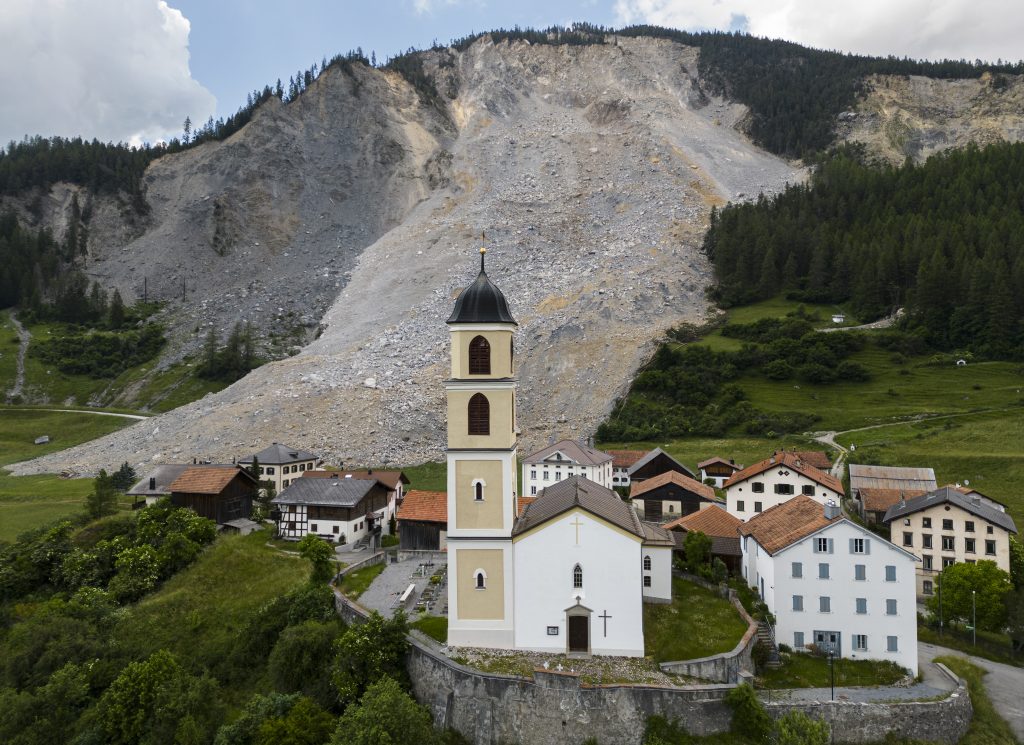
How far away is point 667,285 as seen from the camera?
10038 cm

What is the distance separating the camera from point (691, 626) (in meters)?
26.6

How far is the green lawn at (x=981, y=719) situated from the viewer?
22.3m

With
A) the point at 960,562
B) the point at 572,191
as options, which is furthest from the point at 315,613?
the point at 572,191

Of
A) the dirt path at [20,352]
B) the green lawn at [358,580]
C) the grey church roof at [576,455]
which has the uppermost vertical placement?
the dirt path at [20,352]

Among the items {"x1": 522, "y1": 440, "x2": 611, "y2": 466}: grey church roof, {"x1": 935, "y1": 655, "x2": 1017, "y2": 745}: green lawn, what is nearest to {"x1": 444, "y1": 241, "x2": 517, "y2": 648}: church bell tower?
{"x1": 935, "y1": 655, "x2": 1017, "y2": 745}: green lawn

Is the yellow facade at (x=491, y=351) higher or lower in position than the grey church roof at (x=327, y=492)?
higher

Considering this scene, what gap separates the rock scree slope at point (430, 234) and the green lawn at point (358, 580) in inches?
1240

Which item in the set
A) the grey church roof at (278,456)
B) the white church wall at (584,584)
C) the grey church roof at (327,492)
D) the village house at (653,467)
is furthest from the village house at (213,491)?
the village house at (653,467)

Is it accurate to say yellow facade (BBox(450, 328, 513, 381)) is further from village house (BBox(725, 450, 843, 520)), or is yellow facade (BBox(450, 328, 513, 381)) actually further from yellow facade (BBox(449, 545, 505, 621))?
village house (BBox(725, 450, 843, 520))

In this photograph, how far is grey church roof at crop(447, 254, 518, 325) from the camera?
25.0 metres

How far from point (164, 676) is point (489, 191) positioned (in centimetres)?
12275

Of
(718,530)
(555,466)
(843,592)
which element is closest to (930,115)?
(555,466)

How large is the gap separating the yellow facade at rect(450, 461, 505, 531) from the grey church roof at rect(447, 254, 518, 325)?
5576mm

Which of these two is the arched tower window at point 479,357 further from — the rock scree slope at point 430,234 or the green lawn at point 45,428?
the green lawn at point 45,428
